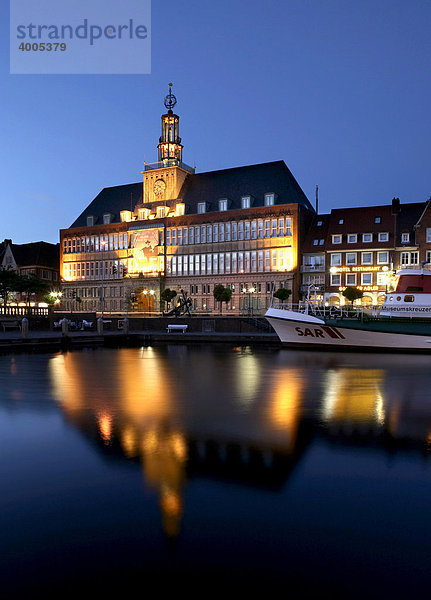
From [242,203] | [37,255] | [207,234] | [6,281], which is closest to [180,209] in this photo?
[207,234]

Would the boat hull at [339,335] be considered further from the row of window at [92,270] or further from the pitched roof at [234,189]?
the row of window at [92,270]

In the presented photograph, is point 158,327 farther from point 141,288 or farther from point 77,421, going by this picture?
point 77,421

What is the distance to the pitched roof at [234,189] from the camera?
7825 cm

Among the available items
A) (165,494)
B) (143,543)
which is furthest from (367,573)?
(165,494)

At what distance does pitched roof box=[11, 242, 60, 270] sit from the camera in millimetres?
99988

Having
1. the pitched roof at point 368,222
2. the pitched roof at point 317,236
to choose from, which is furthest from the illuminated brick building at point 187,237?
the pitched roof at point 368,222

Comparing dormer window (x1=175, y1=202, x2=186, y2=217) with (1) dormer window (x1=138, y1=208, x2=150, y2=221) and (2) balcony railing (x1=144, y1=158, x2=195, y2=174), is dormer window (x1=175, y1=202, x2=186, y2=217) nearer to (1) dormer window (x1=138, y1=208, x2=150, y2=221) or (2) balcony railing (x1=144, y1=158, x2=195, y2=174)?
(1) dormer window (x1=138, y1=208, x2=150, y2=221)

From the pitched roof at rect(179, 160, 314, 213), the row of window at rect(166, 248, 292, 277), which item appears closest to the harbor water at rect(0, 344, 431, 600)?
the row of window at rect(166, 248, 292, 277)

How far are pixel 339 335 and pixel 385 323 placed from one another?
11.0 ft

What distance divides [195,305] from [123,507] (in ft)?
241

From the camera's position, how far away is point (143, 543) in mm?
5414

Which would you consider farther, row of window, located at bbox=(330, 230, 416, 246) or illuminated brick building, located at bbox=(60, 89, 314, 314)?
illuminated brick building, located at bbox=(60, 89, 314, 314)

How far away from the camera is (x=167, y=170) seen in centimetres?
8562

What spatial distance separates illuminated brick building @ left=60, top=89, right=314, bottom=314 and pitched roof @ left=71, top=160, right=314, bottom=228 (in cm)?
18
